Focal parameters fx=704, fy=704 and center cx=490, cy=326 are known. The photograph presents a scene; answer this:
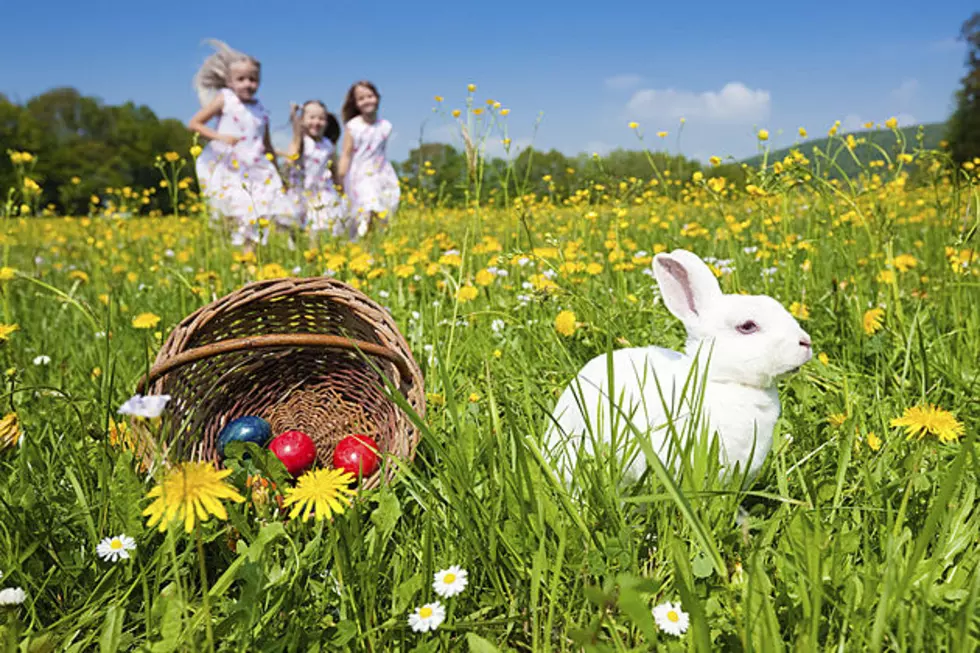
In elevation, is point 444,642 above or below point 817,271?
below

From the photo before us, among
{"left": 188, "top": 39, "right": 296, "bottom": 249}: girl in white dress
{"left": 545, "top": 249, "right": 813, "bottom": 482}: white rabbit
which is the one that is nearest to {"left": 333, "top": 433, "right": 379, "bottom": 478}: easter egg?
{"left": 545, "top": 249, "right": 813, "bottom": 482}: white rabbit

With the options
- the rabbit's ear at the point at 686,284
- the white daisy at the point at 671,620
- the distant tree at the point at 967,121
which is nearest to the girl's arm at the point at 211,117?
the rabbit's ear at the point at 686,284

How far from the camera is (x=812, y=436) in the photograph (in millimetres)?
1703

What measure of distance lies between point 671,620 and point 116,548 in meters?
0.87

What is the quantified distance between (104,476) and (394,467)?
534 mm

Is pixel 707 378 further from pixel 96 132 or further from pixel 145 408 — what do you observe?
pixel 96 132

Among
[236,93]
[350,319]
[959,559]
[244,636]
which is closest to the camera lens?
[244,636]

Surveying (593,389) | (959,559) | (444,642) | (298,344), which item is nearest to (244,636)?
(444,642)

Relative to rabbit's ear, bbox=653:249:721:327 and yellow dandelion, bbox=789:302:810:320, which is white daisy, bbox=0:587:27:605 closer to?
rabbit's ear, bbox=653:249:721:327

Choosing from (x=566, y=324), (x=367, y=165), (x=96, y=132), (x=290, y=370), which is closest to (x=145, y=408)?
(x=566, y=324)

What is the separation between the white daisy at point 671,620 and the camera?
0.97 meters

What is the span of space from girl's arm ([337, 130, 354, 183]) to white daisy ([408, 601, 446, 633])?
22.4 ft

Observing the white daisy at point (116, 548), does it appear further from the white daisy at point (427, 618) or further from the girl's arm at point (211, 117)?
the girl's arm at point (211, 117)

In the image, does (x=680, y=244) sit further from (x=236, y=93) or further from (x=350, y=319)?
(x=236, y=93)
